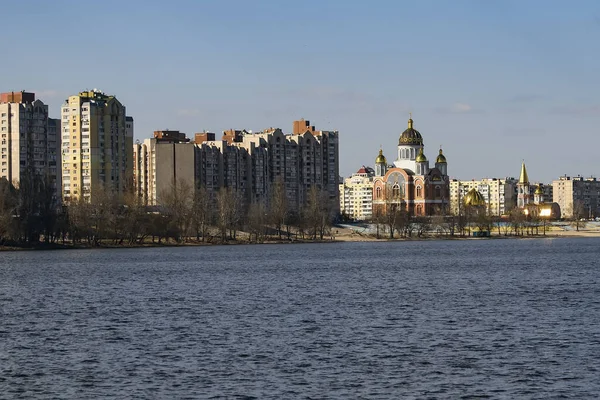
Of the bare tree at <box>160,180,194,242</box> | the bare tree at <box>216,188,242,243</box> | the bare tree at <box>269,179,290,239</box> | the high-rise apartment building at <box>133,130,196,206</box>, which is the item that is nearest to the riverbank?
the bare tree at <box>216,188,242,243</box>

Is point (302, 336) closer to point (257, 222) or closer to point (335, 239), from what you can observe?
point (257, 222)

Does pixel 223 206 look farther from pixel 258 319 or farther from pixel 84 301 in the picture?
pixel 258 319

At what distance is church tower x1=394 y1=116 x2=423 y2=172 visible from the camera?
Result: 647ft

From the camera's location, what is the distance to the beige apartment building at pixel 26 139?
15038 centimetres

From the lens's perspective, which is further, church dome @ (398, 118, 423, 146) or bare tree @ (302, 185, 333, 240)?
church dome @ (398, 118, 423, 146)

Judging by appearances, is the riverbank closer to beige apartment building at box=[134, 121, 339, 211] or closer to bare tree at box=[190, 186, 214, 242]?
bare tree at box=[190, 186, 214, 242]

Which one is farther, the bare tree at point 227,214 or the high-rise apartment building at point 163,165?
the high-rise apartment building at point 163,165

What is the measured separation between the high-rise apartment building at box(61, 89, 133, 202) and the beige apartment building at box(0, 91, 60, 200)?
23.8ft

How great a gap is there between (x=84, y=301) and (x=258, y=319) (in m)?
13.6

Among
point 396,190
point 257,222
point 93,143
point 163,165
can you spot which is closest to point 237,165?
point 163,165

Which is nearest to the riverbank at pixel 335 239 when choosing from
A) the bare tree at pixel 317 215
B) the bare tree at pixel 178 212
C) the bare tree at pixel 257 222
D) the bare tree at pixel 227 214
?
the bare tree at pixel 257 222

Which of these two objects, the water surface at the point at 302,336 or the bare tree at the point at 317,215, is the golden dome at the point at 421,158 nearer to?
the bare tree at the point at 317,215

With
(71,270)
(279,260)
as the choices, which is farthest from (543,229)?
(71,270)

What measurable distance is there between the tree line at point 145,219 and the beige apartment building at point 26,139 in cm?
1744
